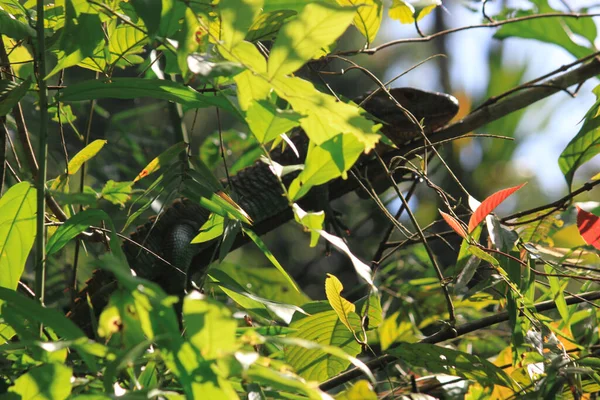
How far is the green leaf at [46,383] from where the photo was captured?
395 mm

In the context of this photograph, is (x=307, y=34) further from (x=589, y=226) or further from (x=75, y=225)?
(x=589, y=226)

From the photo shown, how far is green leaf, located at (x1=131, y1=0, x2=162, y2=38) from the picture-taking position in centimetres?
44

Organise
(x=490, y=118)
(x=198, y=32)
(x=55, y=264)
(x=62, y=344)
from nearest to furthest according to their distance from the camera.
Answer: (x=62, y=344), (x=198, y=32), (x=490, y=118), (x=55, y=264)

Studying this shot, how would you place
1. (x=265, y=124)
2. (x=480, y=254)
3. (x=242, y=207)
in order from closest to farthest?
(x=265, y=124) → (x=480, y=254) → (x=242, y=207)

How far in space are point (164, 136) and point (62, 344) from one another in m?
1.63

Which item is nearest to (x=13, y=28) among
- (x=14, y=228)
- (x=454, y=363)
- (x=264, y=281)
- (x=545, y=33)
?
(x=14, y=228)

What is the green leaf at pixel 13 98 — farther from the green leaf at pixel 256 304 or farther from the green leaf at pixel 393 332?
the green leaf at pixel 393 332

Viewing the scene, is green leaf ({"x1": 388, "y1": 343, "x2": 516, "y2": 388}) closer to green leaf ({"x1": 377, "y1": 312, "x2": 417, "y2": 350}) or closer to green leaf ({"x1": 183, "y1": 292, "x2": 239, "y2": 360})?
green leaf ({"x1": 183, "y1": 292, "x2": 239, "y2": 360})

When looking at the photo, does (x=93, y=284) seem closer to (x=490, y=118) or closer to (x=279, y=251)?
(x=490, y=118)

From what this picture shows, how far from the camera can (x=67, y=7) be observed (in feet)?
1.59

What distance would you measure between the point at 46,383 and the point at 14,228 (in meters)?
0.24

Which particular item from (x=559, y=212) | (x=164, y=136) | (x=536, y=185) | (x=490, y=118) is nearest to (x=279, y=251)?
(x=164, y=136)

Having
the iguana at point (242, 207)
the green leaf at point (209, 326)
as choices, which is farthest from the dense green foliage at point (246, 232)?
the iguana at point (242, 207)

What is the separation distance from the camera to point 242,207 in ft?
5.37
